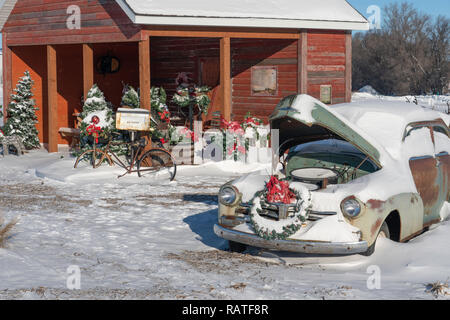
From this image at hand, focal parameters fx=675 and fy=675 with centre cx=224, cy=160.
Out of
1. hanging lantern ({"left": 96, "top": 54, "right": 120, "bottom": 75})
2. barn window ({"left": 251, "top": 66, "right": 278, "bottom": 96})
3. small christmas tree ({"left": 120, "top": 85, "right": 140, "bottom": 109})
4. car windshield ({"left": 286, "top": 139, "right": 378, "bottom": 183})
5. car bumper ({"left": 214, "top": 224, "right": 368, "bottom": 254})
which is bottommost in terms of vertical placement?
car bumper ({"left": 214, "top": 224, "right": 368, "bottom": 254})

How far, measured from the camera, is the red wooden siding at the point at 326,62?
1756 cm

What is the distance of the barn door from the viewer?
19.3 metres

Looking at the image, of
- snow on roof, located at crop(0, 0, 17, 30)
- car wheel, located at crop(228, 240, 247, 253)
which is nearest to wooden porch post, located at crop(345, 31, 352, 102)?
snow on roof, located at crop(0, 0, 17, 30)

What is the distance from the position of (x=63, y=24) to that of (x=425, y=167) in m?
11.7

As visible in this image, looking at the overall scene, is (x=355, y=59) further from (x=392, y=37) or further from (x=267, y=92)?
(x=267, y=92)

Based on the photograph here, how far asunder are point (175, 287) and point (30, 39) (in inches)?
549

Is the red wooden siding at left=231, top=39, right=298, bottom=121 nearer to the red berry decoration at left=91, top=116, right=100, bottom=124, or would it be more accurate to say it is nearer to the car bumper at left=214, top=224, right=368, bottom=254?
the red berry decoration at left=91, top=116, right=100, bottom=124

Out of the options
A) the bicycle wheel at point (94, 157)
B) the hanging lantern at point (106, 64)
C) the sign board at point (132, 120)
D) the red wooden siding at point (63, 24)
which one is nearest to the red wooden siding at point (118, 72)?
the hanging lantern at point (106, 64)

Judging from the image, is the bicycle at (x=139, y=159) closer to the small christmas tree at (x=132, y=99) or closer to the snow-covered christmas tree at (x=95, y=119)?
the snow-covered christmas tree at (x=95, y=119)

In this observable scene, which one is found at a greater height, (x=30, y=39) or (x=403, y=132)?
(x=30, y=39)

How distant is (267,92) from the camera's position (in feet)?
59.9

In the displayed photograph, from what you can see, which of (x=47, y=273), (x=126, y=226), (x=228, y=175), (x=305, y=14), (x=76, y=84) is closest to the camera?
(x=47, y=273)

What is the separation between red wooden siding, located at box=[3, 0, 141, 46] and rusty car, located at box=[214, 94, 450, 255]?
7.50 m
